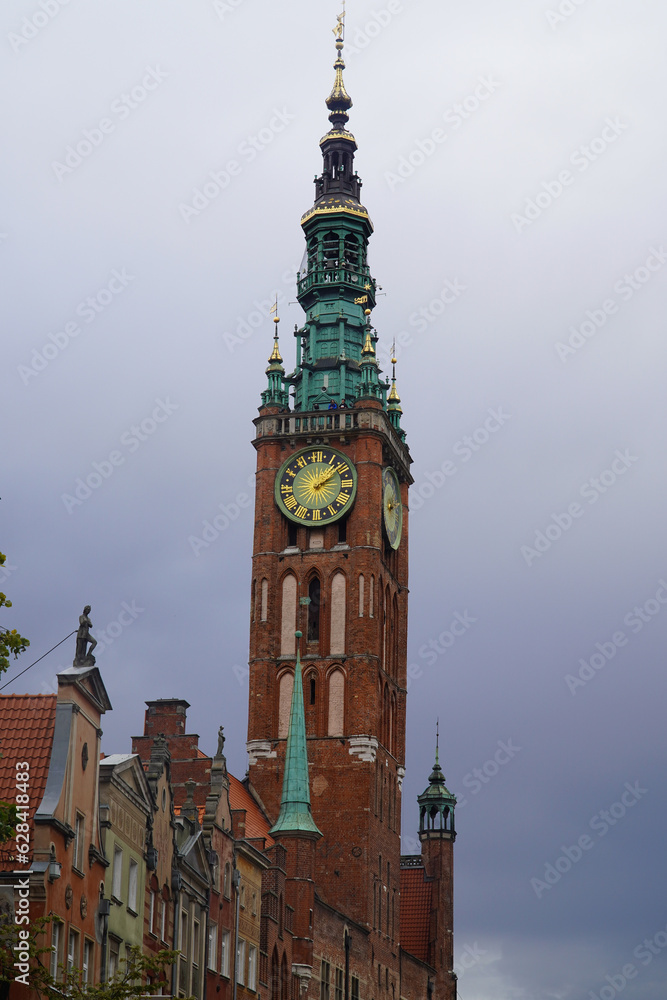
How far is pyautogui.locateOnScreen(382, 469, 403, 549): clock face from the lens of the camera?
9206 cm

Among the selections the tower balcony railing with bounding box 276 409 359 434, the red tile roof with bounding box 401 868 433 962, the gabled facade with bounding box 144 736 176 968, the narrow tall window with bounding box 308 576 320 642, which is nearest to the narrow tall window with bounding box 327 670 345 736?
the narrow tall window with bounding box 308 576 320 642

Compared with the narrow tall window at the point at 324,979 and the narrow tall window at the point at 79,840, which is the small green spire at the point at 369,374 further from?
the narrow tall window at the point at 79,840

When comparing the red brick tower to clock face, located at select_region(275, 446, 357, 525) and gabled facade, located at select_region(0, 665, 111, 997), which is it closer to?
clock face, located at select_region(275, 446, 357, 525)

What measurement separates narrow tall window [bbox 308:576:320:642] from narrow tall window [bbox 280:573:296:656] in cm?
78

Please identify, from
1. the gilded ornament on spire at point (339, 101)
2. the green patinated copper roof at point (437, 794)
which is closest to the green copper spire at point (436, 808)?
the green patinated copper roof at point (437, 794)

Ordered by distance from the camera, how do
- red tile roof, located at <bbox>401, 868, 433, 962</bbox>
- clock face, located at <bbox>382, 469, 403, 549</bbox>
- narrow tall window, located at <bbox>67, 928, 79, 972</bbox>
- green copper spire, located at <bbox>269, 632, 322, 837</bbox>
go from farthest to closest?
red tile roof, located at <bbox>401, 868, 433, 962</bbox> < clock face, located at <bbox>382, 469, 403, 549</bbox> < green copper spire, located at <bbox>269, 632, 322, 837</bbox> < narrow tall window, located at <bbox>67, 928, 79, 972</bbox>

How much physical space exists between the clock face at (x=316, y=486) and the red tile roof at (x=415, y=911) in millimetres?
26286

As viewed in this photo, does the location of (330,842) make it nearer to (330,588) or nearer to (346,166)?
(330,588)

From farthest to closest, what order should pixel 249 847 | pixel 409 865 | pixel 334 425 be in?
1. pixel 409 865
2. pixel 334 425
3. pixel 249 847

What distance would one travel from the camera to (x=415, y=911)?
104250 millimetres

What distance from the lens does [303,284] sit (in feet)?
325

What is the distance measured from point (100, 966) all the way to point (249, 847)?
18979mm

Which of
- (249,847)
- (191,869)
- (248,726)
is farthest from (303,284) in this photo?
(191,869)

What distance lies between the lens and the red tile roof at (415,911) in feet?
337
